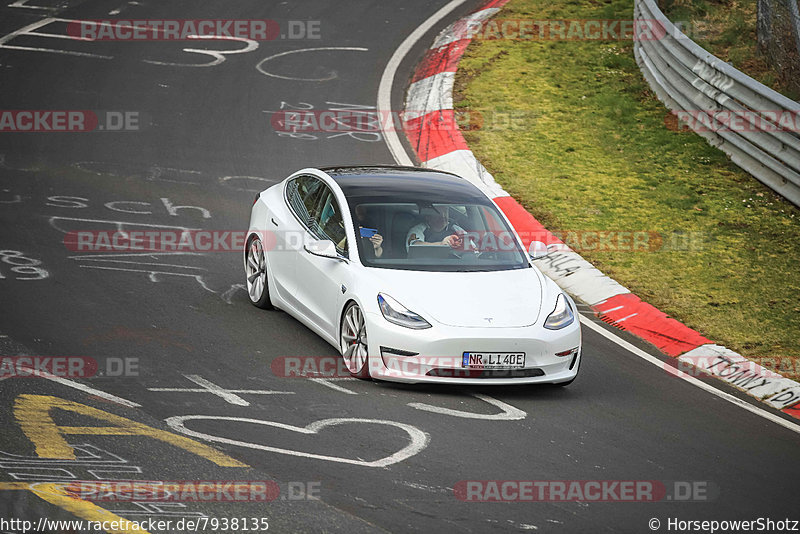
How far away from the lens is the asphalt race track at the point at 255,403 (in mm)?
6902

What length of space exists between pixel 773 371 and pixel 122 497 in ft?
21.1

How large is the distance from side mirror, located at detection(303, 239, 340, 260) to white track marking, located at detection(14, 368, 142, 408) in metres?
2.25

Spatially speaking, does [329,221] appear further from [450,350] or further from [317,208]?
[450,350]

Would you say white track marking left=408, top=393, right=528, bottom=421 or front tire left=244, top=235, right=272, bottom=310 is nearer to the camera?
white track marking left=408, top=393, right=528, bottom=421

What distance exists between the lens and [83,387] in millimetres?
8539

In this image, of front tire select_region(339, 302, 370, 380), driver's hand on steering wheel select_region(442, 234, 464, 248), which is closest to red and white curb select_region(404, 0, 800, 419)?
driver's hand on steering wheel select_region(442, 234, 464, 248)

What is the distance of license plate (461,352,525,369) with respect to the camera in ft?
29.1

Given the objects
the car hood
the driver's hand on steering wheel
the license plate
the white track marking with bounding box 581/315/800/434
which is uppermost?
the driver's hand on steering wheel

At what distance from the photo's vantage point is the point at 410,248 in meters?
9.88

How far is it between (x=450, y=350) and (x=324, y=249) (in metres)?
1.60

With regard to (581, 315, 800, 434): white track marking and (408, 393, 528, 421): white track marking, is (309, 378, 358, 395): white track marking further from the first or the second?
(581, 315, 800, 434): white track marking

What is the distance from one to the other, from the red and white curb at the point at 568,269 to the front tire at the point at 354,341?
332cm

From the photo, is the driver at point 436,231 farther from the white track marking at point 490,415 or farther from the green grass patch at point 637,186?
the green grass patch at point 637,186

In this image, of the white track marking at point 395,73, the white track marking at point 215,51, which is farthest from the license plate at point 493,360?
the white track marking at point 215,51
